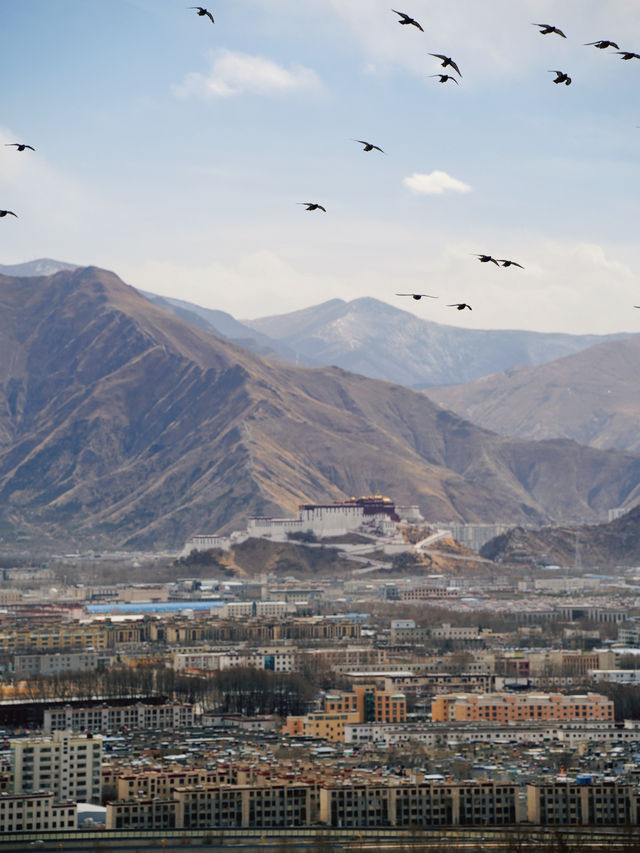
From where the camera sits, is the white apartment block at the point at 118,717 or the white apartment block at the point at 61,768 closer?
the white apartment block at the point at 61,768

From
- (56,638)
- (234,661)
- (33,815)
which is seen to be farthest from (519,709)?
(56,638)

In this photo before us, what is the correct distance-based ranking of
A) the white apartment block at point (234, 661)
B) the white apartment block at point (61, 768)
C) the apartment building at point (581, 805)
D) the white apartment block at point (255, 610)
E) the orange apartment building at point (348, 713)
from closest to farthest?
the apartment building at point (581, 805)
the white apartment block at point (61, 768)
the orange apartment building at point (348, 713)
the white apartment block at point (234, 661)
the white apartment block at point (255, 610)

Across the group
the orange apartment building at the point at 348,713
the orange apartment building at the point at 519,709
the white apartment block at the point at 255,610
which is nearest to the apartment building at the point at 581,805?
the orange apartment building at the point at 348,713

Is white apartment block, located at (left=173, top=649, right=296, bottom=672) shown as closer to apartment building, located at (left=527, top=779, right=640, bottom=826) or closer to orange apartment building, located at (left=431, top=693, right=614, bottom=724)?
orange apartment building, located at (left=431, top=693, right=614, bottom=724)

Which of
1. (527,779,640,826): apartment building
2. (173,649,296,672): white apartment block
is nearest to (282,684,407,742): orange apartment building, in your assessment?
(173,649,296,672): white apartment block

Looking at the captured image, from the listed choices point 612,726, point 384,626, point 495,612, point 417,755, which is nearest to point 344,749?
point 417,755

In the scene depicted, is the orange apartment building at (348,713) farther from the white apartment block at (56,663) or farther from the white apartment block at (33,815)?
the white apartment block at (33,815)

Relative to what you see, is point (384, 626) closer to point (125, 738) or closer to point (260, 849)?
point (125, 738)
